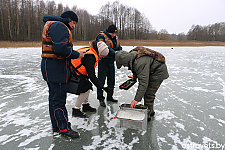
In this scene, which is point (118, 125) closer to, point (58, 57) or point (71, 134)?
point (71, 134)

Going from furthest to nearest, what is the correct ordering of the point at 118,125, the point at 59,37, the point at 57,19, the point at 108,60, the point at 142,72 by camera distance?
the point at 108,60 < the point at 118,125 < the point at 142,72 < the point at 57,19 < the point at 59,37

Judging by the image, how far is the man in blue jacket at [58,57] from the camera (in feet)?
5.63

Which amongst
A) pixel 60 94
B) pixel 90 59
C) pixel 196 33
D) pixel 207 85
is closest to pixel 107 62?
pixel 90 59

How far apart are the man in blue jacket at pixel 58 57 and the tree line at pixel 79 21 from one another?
32.0 m

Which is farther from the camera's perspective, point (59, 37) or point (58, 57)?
point (58, 57)

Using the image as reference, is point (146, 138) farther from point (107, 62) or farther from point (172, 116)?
point (107, 62)

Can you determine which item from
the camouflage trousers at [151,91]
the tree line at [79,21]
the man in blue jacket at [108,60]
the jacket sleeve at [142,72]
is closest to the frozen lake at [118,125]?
the camouflage trousers at [151,91]

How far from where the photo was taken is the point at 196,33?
5812 centimetres

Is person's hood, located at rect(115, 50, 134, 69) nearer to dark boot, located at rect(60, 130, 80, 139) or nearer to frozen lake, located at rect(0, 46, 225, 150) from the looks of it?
frozen lake, located at rect(0, 46, 225, 150)

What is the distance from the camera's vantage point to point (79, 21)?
1583 inches

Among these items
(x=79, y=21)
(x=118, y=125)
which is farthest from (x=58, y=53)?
(x=79, y=21)

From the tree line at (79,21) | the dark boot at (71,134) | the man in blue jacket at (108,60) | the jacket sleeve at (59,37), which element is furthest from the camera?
the tree line at (79,21)

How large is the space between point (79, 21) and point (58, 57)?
41.5m

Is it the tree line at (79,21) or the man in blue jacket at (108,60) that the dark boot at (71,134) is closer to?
the man in blue jacket at (108,60)
